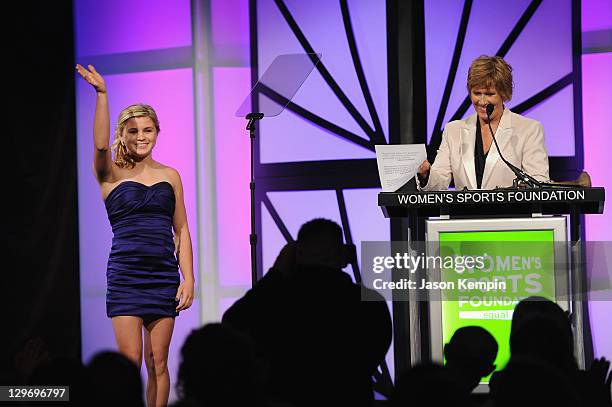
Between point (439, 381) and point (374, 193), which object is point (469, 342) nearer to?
point (439, 381)

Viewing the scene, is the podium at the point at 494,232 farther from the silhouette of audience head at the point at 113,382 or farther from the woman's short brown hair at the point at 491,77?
the silhouette of audience head at the point at 113,382

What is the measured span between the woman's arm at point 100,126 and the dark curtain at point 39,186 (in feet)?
5.55

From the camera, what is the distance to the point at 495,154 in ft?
14.5

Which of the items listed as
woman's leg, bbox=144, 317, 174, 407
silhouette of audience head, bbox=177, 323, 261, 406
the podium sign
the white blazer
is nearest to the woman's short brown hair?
the white blazer

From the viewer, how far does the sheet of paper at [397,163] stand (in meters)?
3.68

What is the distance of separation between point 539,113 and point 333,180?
1437 millimetres

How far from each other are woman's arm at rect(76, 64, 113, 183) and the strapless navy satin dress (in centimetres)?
14

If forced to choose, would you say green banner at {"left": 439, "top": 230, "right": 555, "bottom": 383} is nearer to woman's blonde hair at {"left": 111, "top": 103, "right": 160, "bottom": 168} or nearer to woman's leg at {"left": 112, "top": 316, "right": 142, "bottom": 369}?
woman's leg at {"left": 112, "top": 316, "right": 142, "bottom": 369}

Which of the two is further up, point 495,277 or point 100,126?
point 100,126

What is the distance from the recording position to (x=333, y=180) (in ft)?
19.6

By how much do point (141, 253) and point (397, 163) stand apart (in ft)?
5.17

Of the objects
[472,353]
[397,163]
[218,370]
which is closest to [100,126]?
[397,163]

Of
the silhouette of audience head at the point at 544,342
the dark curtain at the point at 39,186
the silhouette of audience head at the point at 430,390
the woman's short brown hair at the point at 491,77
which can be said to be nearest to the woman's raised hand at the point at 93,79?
the dark curtain at the point at 39,186

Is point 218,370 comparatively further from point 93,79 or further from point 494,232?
point 93,79
